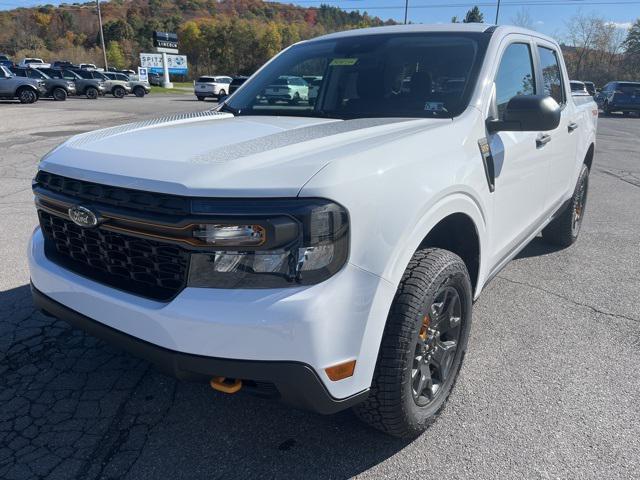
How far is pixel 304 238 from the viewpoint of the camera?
1.78 meters

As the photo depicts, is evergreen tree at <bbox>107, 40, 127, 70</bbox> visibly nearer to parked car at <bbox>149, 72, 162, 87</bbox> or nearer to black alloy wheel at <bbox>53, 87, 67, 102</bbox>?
parked car at <bbox>149, 72, 162, 87</bbox>

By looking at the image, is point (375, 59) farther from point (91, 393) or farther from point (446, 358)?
point (91, 393)

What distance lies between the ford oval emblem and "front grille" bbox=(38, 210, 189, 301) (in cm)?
4

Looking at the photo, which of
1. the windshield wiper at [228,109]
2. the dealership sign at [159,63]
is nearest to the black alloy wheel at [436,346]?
the windshield wiper at [228,109]

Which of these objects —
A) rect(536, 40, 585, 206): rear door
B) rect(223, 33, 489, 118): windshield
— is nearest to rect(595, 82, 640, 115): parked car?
rect(536, 40, 585, 206): rear door

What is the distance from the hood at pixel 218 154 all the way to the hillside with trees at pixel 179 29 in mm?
59126

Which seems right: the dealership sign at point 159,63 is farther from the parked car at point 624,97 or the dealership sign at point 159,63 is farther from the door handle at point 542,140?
the door handle at point 542,140

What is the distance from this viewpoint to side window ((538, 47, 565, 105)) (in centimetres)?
399

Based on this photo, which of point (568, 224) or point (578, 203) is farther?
point (578, 203)

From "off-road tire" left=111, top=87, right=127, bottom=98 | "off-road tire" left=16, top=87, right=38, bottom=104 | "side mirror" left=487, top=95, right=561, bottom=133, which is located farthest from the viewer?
"off-road tire" left=111, top=87, right=127, bottom=98

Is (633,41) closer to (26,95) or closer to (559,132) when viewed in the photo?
(26,95)

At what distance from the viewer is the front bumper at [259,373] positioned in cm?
182

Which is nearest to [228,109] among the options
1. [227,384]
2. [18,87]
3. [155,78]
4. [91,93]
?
[227,384]

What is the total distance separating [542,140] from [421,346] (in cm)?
192
